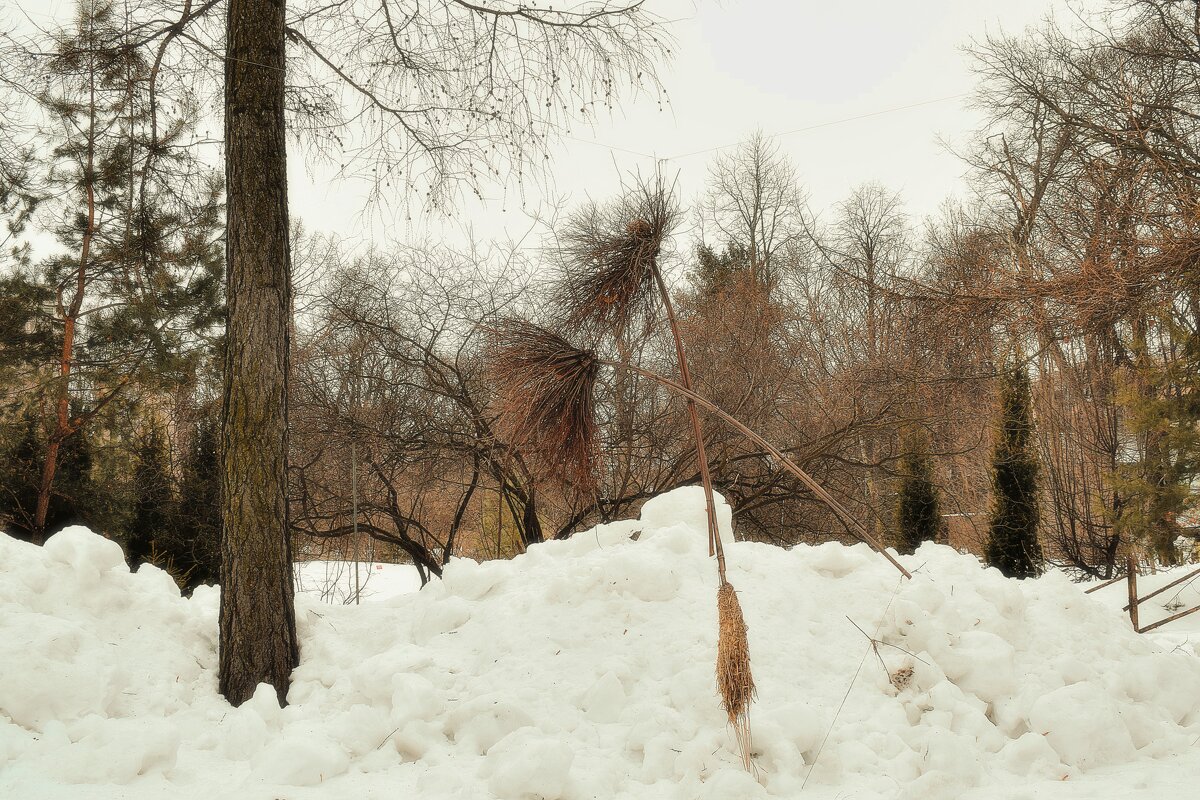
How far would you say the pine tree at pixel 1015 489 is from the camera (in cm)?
987

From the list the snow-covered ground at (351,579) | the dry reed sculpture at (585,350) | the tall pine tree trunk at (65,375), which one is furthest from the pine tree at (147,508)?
the dry reed sculpture at (585,350)

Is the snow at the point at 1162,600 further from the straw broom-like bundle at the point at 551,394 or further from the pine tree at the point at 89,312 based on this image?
the pine tree at the point at 89,312

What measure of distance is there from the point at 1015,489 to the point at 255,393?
Result: 961cm

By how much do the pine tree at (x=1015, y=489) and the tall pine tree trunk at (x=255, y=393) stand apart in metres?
8.92

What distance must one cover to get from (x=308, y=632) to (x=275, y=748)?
1181 mm

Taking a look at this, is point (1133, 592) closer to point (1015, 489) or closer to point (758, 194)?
point (1015, 489)

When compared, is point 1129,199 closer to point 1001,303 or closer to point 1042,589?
point 1001,303

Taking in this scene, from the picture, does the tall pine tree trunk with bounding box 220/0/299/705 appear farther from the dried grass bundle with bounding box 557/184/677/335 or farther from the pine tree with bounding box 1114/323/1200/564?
the pine tree with bounding box 1114/323/1200/564

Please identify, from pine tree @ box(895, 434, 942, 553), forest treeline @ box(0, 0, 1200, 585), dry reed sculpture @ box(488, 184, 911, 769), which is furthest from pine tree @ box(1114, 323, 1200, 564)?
pine tree @ box(895, 434, 942, 553)

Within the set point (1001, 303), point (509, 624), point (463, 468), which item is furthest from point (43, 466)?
point (1001, 303)

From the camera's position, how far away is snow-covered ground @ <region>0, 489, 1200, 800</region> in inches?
108

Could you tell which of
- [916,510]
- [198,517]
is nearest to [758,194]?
[916,510]

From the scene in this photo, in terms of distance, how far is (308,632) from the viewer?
3957mm

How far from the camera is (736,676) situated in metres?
2.75
